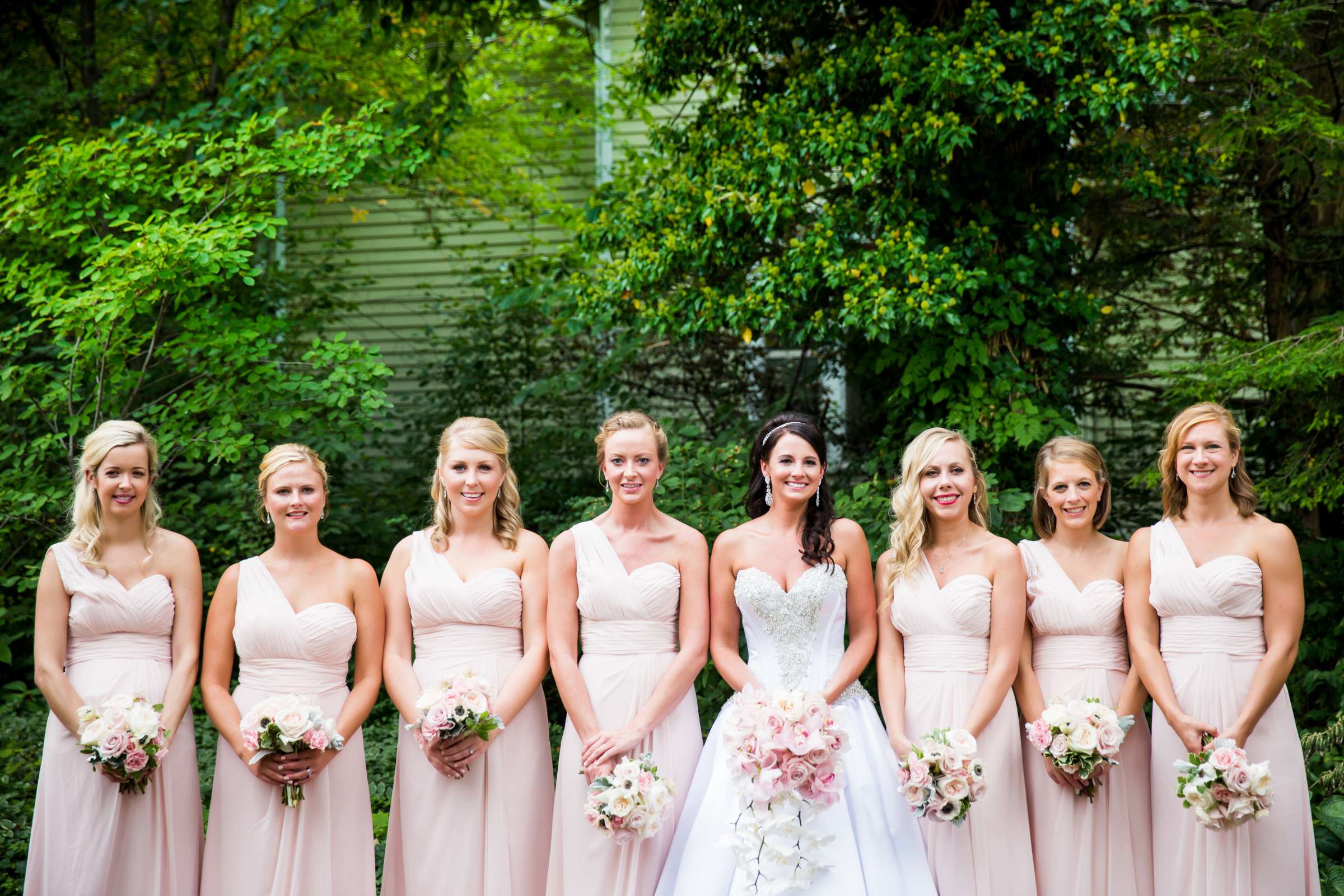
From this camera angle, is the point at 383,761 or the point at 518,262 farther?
the point at 518,262

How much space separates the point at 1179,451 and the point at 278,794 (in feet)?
13.9

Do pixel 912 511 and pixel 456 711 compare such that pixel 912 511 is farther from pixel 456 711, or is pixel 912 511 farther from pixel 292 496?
pixel 292 496

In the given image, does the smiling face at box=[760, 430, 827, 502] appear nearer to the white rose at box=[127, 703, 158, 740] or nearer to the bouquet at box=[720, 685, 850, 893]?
the bouquet at box=[720, 685, 850, 893]

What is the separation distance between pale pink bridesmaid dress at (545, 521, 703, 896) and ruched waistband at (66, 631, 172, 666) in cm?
191

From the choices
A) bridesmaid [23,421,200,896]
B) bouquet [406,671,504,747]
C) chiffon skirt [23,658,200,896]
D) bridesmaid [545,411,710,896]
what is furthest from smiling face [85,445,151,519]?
bridesmaid [545,411,710,896]

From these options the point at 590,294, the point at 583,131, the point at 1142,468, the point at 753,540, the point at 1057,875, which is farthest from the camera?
the point at 583,131

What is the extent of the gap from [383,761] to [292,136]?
169 inches

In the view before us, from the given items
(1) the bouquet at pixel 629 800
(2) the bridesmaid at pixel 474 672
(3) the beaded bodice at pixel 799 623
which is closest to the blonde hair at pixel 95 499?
(2) the bridesmaid at pixel 474 672

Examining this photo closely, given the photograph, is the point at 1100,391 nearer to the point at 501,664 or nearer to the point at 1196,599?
the point at 1196,599

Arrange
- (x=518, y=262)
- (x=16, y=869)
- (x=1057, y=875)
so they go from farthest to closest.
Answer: (x=518, y=262)
(x=16, y=869)
(x=1057, y=875)

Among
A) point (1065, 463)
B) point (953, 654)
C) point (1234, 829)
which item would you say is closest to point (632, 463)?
point (953, 654)

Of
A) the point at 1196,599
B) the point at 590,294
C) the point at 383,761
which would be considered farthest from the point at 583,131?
the point at 1196,599

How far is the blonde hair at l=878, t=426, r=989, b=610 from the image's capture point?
524 centimetres

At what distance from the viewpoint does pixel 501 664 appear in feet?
17.0
